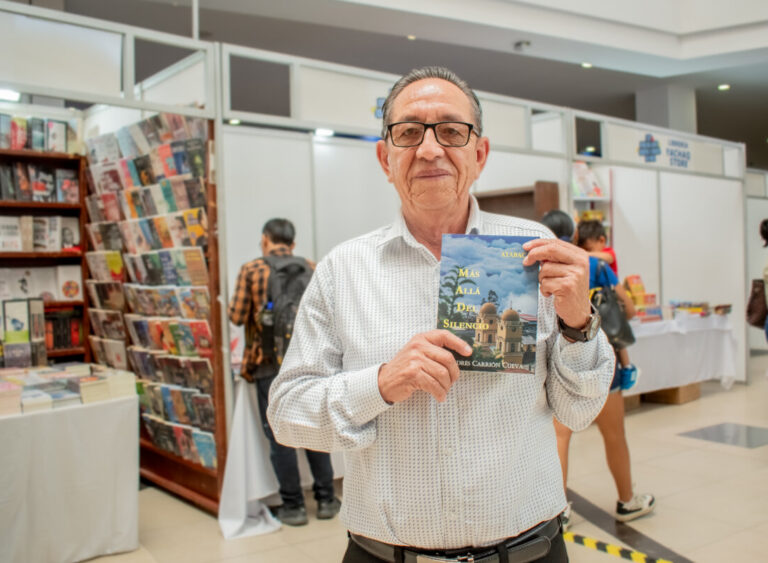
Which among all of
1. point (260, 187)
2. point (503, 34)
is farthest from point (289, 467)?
point (503, 34)

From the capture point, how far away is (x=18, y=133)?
14.8ft

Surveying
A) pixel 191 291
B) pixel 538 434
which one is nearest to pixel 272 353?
→ pixel 191 291

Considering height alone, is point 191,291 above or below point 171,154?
below

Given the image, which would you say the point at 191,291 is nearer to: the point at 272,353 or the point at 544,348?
the point at 272,353

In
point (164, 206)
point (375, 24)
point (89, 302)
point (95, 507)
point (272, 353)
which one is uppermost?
point (375, 24)

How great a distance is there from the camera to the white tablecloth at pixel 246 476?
377cm

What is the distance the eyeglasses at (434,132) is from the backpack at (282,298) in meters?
2.55

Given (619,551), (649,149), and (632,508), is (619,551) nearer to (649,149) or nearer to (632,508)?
(632,508)

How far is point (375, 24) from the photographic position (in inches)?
301

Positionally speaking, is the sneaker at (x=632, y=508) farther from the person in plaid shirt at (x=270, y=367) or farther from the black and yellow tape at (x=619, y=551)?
the person in plaid shirt at (x=270, y=367)

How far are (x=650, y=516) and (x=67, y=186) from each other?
4432 millimetres

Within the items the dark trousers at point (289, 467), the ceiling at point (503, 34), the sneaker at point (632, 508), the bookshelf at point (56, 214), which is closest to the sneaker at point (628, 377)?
the sneaker at point (632, 508)

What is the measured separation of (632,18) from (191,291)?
23.3ft

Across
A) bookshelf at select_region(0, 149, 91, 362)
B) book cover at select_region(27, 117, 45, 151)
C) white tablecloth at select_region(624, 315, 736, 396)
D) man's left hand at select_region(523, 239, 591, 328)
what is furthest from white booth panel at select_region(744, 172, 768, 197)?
man's left hand at select_region(523, 239, 591, 328)
